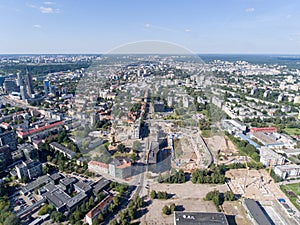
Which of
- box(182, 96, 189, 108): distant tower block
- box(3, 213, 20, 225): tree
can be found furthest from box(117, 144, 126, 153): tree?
box(3, 213, 20, 225): tree

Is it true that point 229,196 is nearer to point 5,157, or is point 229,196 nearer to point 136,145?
point 136,145

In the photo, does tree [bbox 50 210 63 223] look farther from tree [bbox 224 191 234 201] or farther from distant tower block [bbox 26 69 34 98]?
distant tower block [bbox 26 69 34 98]

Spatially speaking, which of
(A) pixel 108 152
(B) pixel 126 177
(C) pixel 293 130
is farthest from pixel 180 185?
(C) pixel 293 130

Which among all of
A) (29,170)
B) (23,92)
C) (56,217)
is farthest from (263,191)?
(23,92)

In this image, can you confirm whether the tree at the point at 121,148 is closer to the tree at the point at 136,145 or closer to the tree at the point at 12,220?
the tree at the point at 136,145

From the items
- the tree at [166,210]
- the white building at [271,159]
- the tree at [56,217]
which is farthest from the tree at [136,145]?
the white building at [271,159]

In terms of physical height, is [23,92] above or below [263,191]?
above
